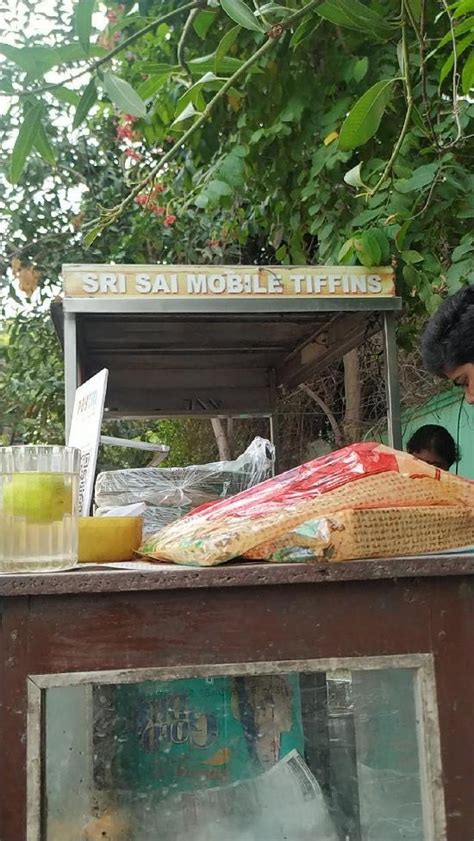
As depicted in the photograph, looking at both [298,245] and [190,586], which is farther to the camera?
[298,245]

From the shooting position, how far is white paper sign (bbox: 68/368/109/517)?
48.7 inches

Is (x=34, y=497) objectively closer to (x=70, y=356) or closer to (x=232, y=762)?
(x=232, y=762)

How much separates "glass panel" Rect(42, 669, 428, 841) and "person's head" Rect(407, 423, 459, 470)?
210 centimetres

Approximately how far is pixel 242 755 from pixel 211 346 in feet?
5.79

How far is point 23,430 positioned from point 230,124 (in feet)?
12.8

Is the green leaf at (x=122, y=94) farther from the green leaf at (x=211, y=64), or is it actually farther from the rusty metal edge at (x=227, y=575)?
the rusty metal edge at (x=227, y=575)

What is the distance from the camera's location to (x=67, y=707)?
0.80 metres

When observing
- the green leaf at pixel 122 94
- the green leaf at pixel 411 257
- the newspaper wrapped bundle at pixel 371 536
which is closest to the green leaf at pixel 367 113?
the green leaf at pixel 122 94

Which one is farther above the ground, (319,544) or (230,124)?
(230,124)

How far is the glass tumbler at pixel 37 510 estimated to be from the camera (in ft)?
2.70

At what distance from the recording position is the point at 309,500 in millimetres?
868

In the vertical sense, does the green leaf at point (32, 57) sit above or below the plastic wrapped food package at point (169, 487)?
above

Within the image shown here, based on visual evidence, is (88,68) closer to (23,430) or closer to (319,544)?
(319,544)

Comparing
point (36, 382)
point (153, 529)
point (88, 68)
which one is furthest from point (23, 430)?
point (88, 68)
